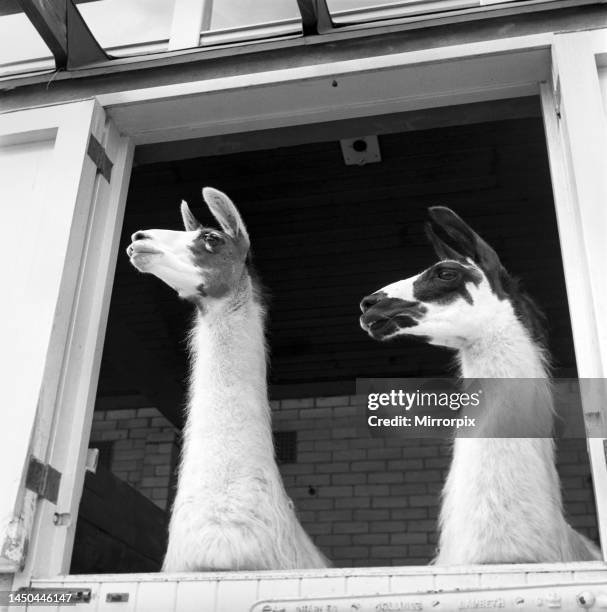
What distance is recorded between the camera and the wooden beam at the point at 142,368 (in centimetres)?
622

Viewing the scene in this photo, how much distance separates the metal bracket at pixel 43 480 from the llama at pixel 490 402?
47.5 inches

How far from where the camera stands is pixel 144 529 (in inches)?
218

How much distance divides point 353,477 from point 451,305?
4.26 meters

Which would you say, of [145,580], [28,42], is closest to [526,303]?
[145,580]

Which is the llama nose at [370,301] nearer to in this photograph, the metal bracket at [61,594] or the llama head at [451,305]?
the llama head at [451,305]

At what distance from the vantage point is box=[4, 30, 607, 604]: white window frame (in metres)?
2.61

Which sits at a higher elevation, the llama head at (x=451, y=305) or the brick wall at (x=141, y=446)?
the brick wall at (x=141, y=446)

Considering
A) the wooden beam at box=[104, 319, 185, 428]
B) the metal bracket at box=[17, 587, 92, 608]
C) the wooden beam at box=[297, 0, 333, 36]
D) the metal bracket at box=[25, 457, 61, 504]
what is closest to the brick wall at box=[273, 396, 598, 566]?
the wooden beam at box=[104, 319, 185, 428]

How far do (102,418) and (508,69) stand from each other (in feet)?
18.6

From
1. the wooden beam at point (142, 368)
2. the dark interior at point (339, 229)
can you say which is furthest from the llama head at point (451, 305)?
the wooden beam at point (142, 368)

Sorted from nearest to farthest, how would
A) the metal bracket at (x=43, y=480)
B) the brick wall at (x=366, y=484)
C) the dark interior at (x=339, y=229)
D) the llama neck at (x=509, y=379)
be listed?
the metal bracket at (x=43, y=480) → the llama neck at (x=509, y=379) → the dark interior at (x=339, y=229) → the brick wall at (x=366, y=484)

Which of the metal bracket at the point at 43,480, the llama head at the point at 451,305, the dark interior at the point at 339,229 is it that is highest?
the dark interior at the point at 339,229

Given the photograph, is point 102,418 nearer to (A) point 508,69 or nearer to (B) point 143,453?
(B) point 143,453

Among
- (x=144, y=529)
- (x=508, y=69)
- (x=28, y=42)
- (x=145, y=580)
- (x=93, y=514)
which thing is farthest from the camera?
(x=144, y=529)
